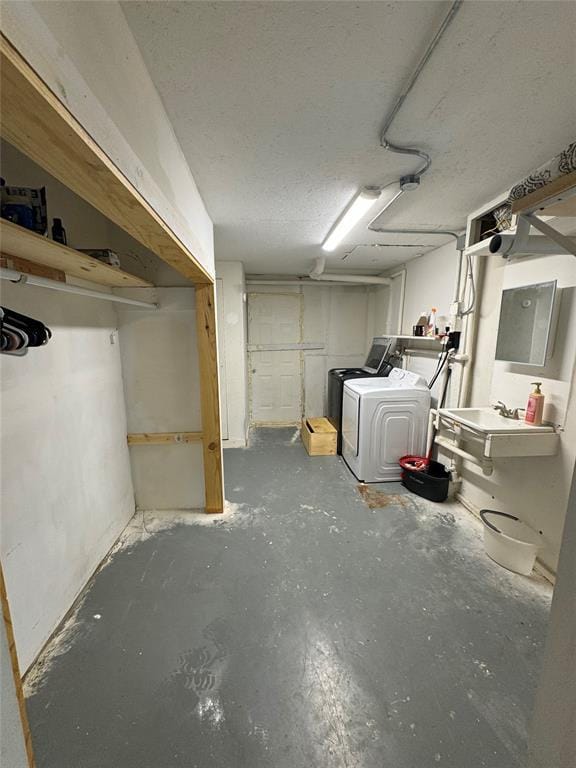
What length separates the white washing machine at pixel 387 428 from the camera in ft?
9.70

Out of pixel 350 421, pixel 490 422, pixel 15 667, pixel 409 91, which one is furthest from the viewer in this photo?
pixel 350 421

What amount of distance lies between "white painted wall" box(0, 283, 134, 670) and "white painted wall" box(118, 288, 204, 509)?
18 cm

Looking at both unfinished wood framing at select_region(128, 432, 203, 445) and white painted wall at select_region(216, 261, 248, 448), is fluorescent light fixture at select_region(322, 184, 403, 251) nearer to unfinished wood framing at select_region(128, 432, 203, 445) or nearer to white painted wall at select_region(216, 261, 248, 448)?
white painted wall at select_region(216, 261, 248, 448)

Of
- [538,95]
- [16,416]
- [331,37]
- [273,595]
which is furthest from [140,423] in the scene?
[538,95]

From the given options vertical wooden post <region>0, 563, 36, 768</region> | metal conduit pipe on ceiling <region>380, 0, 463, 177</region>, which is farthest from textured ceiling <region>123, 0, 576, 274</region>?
vertical wooden post <region>0, 563, 36, 768</region>

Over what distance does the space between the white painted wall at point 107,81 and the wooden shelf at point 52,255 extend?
0.45 meters

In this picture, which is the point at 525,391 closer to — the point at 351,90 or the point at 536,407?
the point at 536,407

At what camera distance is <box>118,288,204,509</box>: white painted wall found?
7.59 feet

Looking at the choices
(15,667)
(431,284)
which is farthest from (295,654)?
(431,284)

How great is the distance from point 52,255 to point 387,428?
2.83m

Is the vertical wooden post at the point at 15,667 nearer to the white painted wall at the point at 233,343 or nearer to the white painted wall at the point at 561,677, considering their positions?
the white painted wall at the point at 561,677

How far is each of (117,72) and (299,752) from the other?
225cm

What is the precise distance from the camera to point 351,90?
1.09m

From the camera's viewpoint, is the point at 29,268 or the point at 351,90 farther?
the point at 29,268
